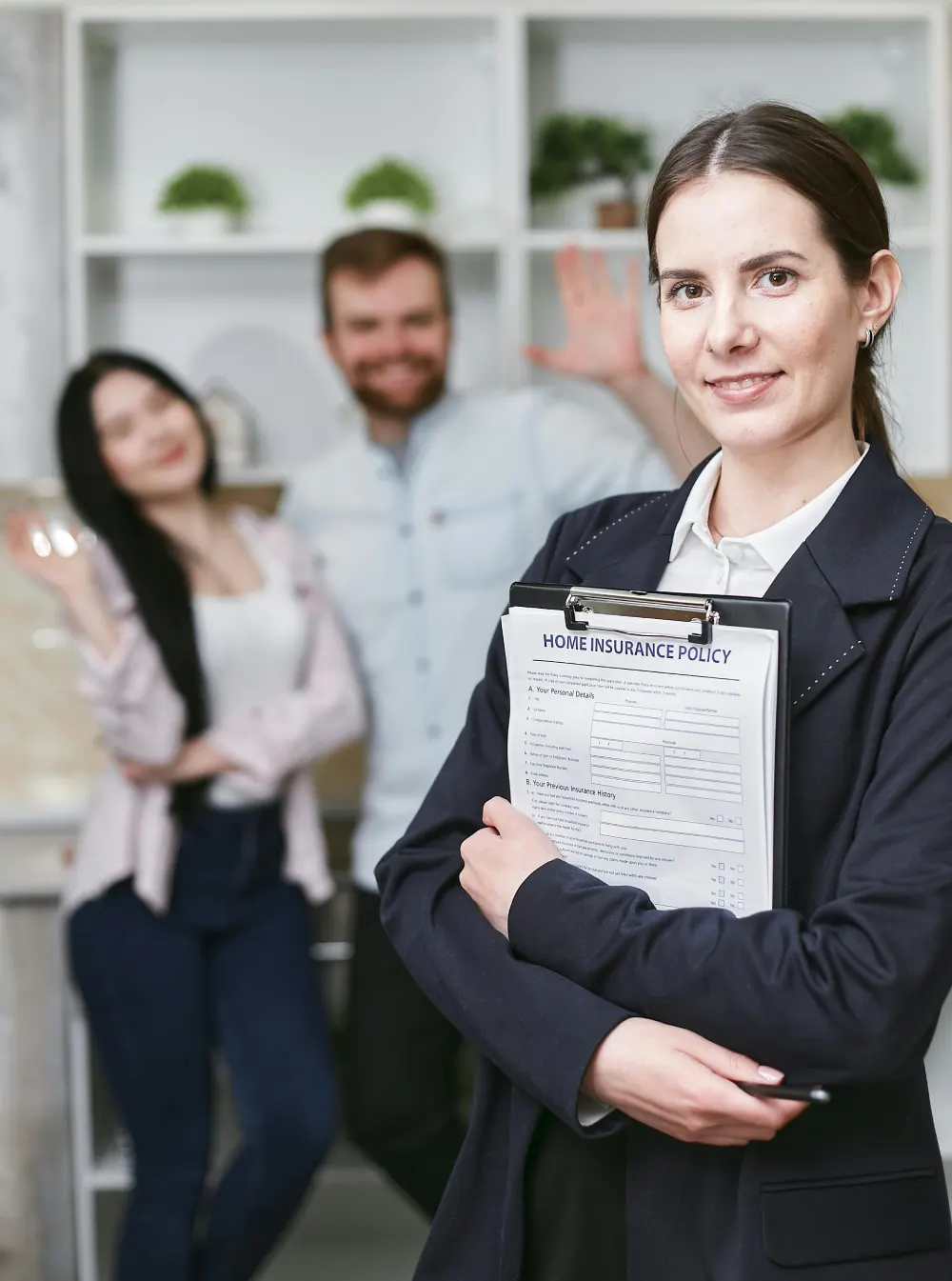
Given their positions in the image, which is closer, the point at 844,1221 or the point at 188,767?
the point at 844,1221

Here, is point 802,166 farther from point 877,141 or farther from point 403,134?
point 403,134

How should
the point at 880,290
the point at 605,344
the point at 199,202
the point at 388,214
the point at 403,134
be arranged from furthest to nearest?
the point at 403,134, the point at 199,202, the point at 388,214, the point at 605,344, the point at 880,290

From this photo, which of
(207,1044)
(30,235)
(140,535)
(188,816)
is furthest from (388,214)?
(207,1044)

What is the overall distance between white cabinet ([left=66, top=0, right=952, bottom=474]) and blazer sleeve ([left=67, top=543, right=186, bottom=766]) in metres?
0.79

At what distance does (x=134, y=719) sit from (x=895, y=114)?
201 cm

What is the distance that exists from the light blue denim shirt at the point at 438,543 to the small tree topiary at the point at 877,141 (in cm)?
85

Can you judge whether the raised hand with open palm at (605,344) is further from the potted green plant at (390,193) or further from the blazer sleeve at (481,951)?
the blazer sleeve at (481,951)

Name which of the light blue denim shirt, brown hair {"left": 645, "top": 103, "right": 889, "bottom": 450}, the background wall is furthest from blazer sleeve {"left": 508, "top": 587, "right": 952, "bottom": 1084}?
the background wall

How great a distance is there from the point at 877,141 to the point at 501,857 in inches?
88.9

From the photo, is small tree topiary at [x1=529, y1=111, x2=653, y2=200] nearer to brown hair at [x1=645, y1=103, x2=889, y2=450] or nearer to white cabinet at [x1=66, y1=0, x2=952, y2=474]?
white cabinet at [x1=66, y1=0, x2=952, y2=474]

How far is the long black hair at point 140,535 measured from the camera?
92.5 inches

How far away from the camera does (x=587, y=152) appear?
286cm

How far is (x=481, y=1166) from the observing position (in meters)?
1.08

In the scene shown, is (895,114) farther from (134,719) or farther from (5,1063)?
(5,1063)
